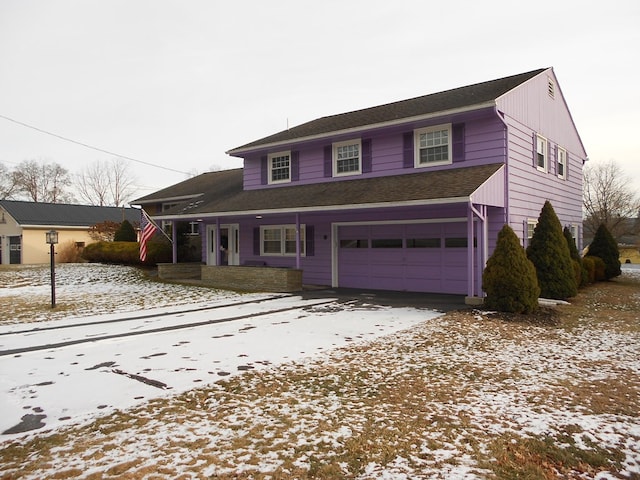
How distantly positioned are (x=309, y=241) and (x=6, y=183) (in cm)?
5435

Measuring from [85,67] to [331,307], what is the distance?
53.9 ft

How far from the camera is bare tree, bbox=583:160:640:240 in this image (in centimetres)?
4144

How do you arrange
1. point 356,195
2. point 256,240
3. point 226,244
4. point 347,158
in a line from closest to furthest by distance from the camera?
point 356,195, point 347,158, point 256,240, point 226,244

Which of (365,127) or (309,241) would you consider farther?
(309,241)

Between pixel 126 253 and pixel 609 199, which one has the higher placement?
pixel 609 199

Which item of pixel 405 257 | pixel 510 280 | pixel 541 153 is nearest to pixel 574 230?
pixel 541 153

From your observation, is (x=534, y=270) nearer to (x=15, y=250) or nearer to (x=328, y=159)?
(x=328, y=159)

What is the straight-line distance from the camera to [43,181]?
181 feet

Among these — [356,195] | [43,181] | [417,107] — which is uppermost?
[43,181]

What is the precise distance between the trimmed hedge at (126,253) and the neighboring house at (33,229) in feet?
26.2

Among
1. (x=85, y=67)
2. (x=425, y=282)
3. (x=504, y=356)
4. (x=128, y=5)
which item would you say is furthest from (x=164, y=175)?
(x=504, y=356)

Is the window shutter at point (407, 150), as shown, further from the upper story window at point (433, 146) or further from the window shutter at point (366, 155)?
the window shutter at point (366, 155)

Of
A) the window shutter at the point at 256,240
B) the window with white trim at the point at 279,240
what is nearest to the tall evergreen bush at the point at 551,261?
the window with white trim at the point at 279,240

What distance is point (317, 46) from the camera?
1706 cm
